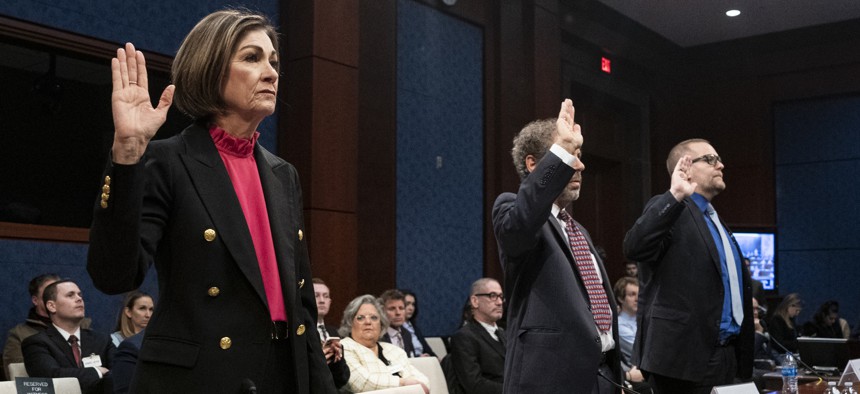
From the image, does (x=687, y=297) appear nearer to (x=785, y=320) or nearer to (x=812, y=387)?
(x=812, y=387)

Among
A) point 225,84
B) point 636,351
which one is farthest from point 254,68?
point 636,351

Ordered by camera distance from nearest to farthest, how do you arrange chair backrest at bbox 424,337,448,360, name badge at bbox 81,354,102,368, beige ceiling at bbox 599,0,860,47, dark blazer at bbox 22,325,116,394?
dark blazer at bbox 22,325,116,394 < name badge at bbox 81,354,102,368 < chair backrest at bbox 424,337,448,360 < beige ceiling at bbox 599,0,860,47

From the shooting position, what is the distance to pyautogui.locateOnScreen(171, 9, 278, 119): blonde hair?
136 cm

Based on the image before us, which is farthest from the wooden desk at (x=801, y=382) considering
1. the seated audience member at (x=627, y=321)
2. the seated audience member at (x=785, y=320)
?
the seated audience member at (x=785, y=320)

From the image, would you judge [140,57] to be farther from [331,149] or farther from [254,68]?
[331,149]

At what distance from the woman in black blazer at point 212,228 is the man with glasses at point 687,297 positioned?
1.67m

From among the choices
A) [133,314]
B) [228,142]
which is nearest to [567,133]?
[228,142]

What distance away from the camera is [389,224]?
640 cm

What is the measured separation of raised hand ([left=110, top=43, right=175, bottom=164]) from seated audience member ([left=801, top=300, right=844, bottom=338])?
9205mm

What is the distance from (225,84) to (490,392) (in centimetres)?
355

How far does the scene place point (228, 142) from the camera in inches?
54.5

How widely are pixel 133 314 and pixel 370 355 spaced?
131cm

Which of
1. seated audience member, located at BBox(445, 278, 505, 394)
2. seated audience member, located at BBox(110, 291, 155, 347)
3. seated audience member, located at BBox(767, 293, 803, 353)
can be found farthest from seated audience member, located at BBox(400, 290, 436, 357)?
seated audience member, located at BBox(767, 293, 803, 353)

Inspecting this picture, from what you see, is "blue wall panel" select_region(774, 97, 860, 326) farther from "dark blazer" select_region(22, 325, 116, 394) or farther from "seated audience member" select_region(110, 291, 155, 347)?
"dark blazer" select_region(22, 325, 116, 394)
